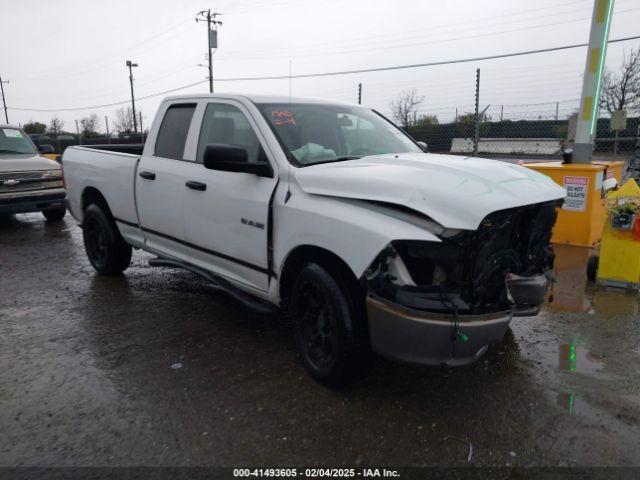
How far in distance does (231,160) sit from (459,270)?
5.55ft

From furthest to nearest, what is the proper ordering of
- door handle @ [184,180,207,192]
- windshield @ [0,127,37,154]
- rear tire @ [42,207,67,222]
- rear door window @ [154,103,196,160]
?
rear tire @ [42,207,67,222]
windshield @ [0,127,37,154]
rear door window @ [154,103,196,160]
door handle @ [184,180,207,192]

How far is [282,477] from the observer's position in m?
2.54

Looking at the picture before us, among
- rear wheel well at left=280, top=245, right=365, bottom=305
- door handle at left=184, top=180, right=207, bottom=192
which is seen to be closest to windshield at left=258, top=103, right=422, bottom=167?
rear wheel well at left=280, top=245, right=365, bottom=305

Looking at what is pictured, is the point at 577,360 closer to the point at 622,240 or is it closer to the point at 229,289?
the point at 622,240

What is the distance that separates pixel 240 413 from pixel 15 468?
1197mm

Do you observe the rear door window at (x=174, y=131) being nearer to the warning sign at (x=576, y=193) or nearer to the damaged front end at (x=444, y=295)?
the damaged front end at (x=444, y=295)

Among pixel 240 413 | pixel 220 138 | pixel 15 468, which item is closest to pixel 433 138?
pixel 220 138

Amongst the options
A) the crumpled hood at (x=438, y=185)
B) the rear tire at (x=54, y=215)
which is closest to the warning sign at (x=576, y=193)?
the crumpled hood at (x=438, y=185)

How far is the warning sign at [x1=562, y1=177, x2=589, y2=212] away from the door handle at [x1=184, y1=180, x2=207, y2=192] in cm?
501

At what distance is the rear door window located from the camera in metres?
4.54

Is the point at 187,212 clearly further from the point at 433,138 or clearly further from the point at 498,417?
the point at 433,138

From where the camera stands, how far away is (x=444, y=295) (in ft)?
8.99

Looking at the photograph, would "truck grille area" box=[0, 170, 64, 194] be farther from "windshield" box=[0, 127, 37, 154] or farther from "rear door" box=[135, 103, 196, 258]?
"rear door" box=[135, 103, 196, 258]

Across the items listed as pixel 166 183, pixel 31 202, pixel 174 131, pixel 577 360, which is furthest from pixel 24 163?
pixel 577 360
